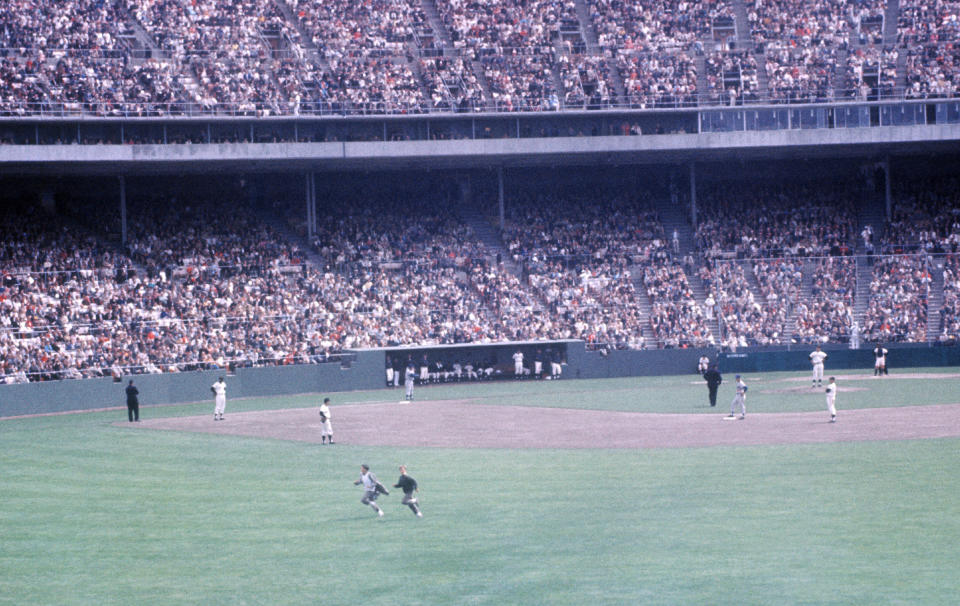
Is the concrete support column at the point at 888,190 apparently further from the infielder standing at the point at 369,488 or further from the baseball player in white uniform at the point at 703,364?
the infielder standing at the point at 369,488

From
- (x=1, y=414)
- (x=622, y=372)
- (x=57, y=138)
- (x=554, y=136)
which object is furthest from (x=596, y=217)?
(x=1, y=414)

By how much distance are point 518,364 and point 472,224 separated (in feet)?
33.0

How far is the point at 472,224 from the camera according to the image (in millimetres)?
62031

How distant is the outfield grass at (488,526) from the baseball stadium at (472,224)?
2898mm

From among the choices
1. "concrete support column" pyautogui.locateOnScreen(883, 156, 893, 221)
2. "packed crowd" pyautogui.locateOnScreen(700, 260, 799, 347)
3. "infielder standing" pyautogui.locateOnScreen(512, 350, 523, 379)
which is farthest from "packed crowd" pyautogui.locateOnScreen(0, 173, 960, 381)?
"concrete support column" pyautogui.locateOnScreen(883, 156, 893, 221)

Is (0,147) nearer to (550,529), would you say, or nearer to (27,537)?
(27,537)

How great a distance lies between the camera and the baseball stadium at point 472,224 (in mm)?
41344

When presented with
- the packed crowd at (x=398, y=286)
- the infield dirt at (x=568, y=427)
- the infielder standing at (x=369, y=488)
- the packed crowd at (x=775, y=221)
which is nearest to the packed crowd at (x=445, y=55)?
the packed crowd at (x=775, y=221)

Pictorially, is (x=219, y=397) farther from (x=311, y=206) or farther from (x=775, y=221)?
(x=775, y=221)

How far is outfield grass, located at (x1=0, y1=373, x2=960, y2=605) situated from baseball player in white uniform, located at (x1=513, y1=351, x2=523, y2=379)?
25.8 metres

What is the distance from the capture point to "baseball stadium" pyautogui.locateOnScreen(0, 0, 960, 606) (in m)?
41.3

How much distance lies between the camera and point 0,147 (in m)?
49.6

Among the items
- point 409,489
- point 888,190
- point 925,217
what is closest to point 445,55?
point 888,190

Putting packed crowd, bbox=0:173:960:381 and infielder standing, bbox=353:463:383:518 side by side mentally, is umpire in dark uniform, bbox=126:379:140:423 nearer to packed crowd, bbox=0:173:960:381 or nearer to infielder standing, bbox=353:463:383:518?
packed crowd, bbox=0:173:960:381
